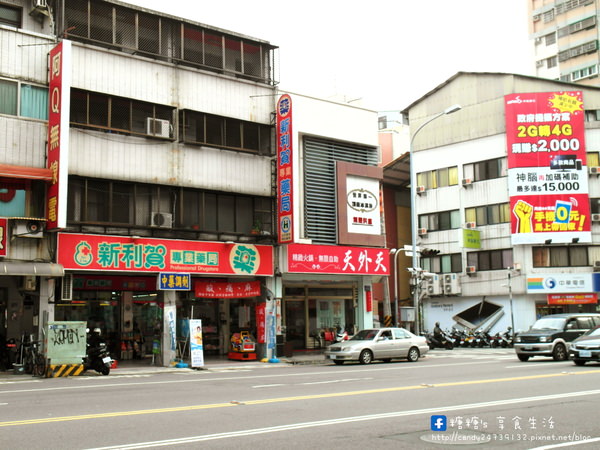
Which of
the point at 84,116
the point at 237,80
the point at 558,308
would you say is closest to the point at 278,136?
the point at 237,80

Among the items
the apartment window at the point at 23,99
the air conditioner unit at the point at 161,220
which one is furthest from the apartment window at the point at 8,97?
the air conditioner unit at the point at 161,220

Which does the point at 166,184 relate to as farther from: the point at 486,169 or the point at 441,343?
the point at 486,169

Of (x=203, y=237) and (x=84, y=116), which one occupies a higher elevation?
(x=84, y=116)

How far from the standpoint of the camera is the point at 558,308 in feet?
147

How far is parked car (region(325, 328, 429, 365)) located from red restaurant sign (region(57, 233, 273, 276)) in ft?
14.5

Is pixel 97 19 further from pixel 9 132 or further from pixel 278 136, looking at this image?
pixel 278 136

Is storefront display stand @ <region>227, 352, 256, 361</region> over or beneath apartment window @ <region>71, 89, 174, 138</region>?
beneath

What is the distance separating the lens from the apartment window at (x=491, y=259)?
44.5 metres

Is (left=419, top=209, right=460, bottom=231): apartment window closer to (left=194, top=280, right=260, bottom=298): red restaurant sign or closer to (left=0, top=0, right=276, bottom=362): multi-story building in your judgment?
(left=0, top=0, right=276, bottom=362): multi-story building

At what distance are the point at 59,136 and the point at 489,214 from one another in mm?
30846

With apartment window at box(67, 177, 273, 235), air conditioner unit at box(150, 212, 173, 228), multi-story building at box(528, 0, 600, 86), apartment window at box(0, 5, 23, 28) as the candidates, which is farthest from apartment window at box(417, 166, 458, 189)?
apartment window at box(0, 5, 23, 28)

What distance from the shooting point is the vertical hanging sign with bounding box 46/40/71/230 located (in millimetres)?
21625

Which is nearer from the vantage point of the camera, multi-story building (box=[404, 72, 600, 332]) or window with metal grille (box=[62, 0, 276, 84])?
window with metal grille (box=[62, 0, 276, 84])

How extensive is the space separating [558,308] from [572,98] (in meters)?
13.3
